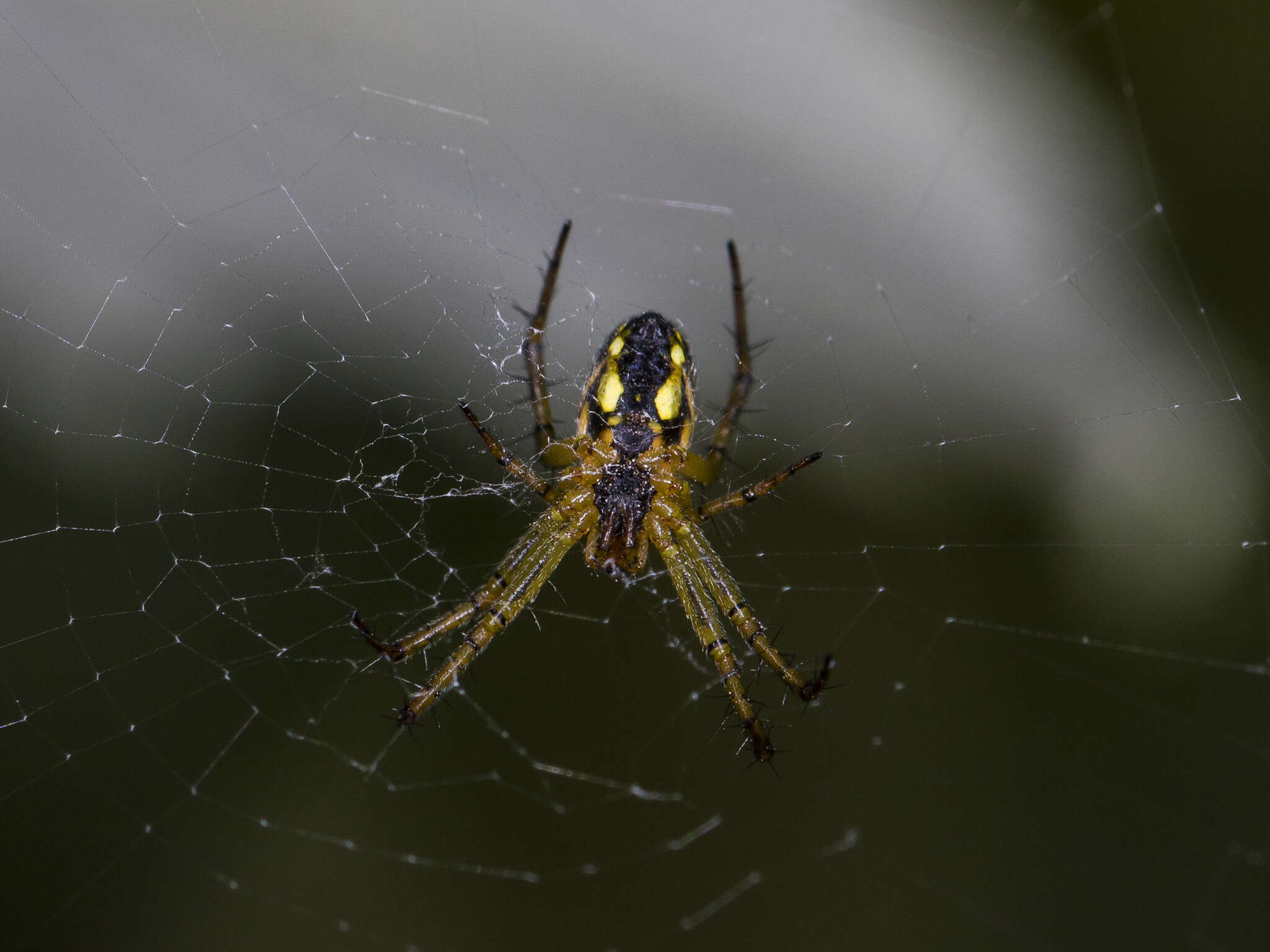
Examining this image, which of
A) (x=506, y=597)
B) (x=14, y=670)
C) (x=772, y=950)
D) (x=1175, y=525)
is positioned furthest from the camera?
(x=772, y=950)

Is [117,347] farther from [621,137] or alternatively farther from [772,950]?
[772,950]

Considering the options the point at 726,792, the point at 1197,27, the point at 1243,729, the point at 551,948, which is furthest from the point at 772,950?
the point at 1197,27

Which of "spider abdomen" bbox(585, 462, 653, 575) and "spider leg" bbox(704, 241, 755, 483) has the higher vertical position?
"spider leg" bbox(704, 241, 755, 483)

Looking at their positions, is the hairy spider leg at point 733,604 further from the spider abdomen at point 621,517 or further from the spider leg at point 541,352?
the spider leg at point 541,352

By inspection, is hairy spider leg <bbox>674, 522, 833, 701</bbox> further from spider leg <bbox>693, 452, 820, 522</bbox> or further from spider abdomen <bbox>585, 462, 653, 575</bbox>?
spider abdomen <bbox>585, 462, 653, 575</bbox>

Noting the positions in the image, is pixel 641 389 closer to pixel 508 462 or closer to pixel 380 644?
pixel 508 462

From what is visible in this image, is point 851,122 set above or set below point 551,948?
above

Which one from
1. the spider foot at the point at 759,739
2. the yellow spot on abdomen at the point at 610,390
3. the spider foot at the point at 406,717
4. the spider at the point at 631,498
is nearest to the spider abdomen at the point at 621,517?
the spider at the point at 631,498

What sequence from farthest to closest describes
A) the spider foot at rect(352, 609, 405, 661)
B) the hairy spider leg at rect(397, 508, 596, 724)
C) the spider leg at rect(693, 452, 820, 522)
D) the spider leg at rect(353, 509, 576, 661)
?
the hairy spider leg at rect(397, 508, 596, 724)
the spider leg at rect(353, 509, 576, 661)
the spider leg at rect(693, 452, 820, 522)
the spider foot at rect(352, 609, 405, 661)

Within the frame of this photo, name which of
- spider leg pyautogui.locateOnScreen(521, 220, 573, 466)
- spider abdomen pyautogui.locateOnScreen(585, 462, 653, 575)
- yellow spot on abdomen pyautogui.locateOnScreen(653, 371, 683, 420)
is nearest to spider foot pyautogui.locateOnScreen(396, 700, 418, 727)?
spider abdomen pyautogui.locateOnScreen(585, 462, 653, 575)
